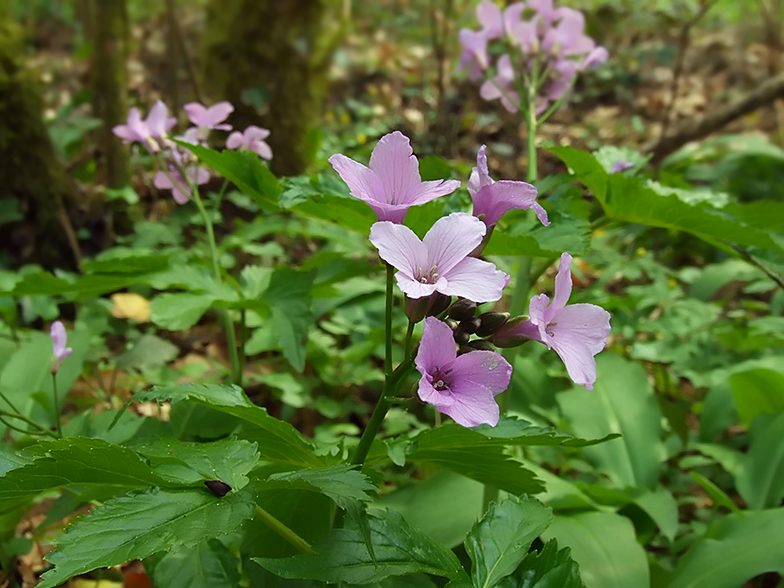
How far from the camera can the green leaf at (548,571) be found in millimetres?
776

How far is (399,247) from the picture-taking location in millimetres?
711

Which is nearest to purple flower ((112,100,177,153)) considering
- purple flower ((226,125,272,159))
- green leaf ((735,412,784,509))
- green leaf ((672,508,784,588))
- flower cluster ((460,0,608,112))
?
purple flower ((226,125,272,159))

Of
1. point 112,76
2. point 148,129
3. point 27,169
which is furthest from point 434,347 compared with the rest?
point 112,76

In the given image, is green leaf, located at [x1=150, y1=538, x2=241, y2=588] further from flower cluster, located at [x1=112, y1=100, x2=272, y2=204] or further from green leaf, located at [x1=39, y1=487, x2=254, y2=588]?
flower cluster, located at [x1=112, y1=100, x2=272, y2=204]

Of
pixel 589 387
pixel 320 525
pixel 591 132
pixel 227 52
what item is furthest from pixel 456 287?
pixel 591 132

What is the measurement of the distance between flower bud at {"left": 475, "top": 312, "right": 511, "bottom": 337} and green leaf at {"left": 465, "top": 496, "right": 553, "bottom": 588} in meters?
0.25

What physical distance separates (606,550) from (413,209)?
793 mm

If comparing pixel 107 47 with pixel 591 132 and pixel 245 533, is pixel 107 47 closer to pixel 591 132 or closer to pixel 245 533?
pixel 245 533

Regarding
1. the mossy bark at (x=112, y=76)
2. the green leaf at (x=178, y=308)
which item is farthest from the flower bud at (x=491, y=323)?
→ the mossy bark at (x=112, y=76)

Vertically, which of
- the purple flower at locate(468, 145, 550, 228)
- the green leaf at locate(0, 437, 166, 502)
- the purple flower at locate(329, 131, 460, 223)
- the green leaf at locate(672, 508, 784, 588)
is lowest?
the green leaf at locate(672, 508, 784, 588)

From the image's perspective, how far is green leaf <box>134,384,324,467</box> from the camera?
0.75m

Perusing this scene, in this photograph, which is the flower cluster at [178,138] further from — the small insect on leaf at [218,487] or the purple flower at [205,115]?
the small insect on leaf at [218,487]

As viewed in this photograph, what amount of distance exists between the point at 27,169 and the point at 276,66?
4.95ft

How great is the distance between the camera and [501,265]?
6.64ft
